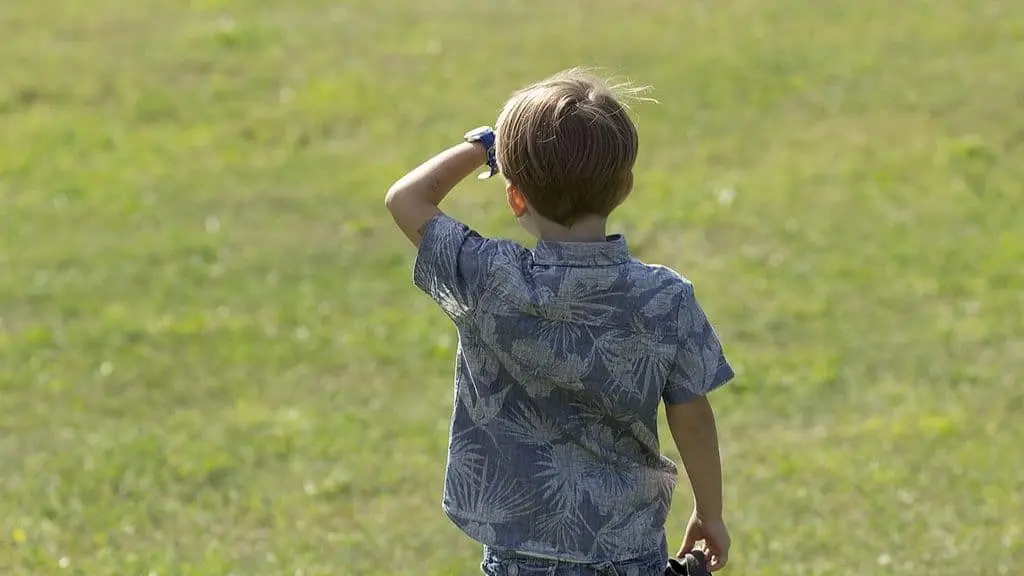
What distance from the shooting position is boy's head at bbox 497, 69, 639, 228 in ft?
8.98

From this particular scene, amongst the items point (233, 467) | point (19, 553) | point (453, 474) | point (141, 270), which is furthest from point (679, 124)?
point (453, 474)

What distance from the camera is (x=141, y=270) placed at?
29.2ft

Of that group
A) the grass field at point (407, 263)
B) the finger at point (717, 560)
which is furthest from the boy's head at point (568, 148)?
the grass field at point (407, 263)

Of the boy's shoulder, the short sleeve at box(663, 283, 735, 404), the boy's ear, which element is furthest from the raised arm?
the short sleeve at box(663, 283, 735, 404)

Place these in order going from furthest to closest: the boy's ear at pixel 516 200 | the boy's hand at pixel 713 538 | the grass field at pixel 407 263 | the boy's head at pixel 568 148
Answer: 1. the grass field at pixel 407 263
2. the boy's hand at pixel 713 538
3. the boy's ear at pixel 516 200
4. the boy's head at pixel 568 148

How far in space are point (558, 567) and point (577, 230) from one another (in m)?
0.65

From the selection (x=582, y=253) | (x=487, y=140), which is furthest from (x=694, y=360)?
(x=487, y=140)

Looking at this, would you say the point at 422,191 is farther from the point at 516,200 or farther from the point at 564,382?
the point at 564,382

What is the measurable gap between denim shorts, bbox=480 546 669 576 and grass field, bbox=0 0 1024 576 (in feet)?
7.45

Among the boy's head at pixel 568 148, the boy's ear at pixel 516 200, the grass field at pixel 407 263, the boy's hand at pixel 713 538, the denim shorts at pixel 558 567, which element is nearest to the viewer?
the boy's head at pixel 568 148

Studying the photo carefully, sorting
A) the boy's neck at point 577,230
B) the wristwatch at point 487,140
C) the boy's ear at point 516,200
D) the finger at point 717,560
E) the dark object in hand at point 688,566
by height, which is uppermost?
the wristwatch at point 487,140

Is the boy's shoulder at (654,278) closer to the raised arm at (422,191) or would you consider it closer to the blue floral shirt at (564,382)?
the blue floral shirt at (564,382)

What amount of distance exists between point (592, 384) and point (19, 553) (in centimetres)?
311

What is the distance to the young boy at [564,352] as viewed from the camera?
279cm
